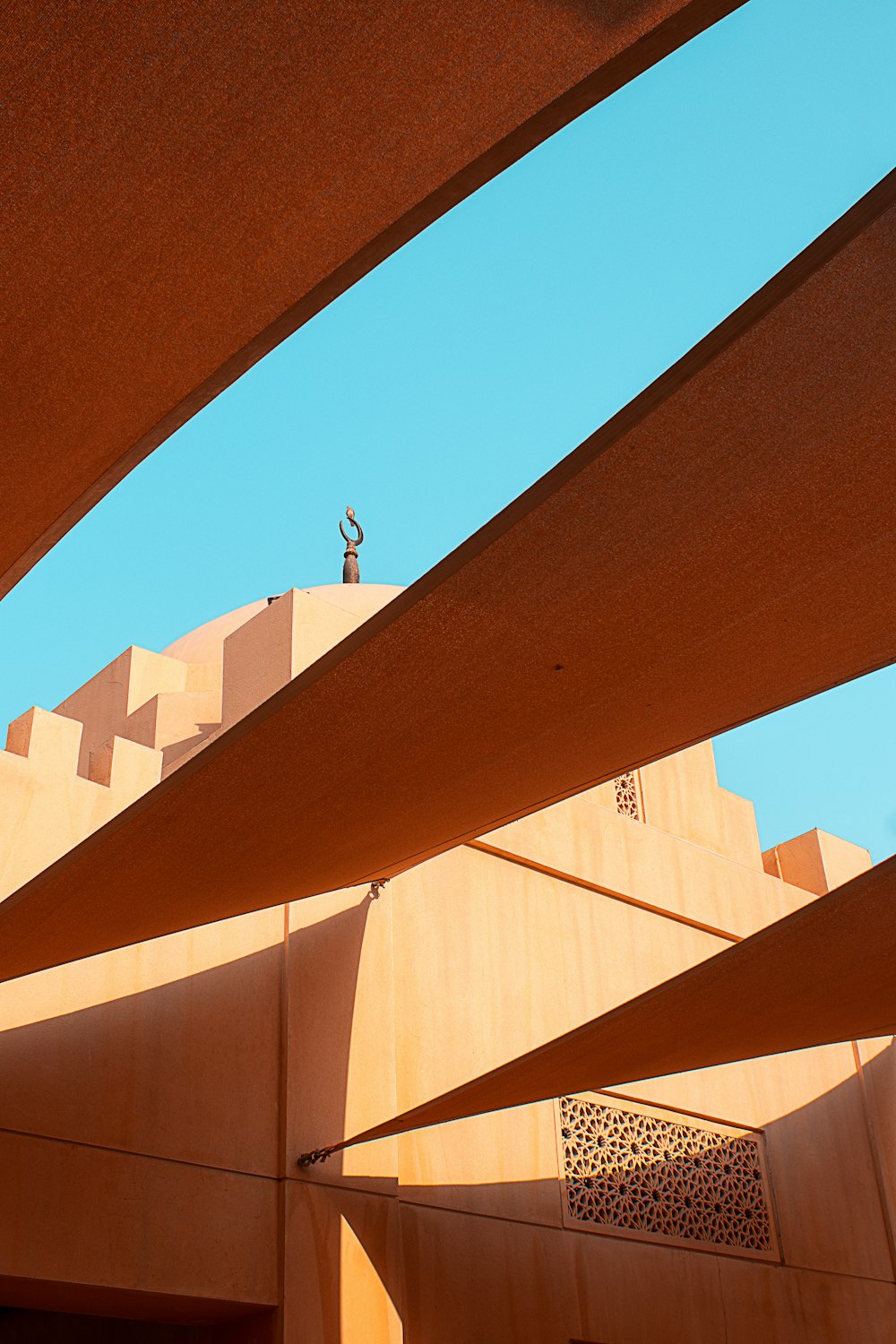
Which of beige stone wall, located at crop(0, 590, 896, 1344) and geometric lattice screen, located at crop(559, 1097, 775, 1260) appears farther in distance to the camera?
geometric lattice screen, located at crop(559, 1097, 775, 1260)

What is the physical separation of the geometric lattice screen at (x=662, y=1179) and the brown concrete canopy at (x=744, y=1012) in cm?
172

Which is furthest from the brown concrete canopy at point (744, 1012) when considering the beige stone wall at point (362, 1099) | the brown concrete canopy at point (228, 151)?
the brown concrete canopy at point (228, 151)

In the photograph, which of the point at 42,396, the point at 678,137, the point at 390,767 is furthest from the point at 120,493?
the point at 678,137

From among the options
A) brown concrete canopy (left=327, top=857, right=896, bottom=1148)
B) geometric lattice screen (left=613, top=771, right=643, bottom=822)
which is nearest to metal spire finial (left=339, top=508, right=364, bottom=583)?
geometric lattice screen (left=613, top=771, right=643, bottom=822)

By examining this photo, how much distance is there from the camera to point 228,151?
217 cm

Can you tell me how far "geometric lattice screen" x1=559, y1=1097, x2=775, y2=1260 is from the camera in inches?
253

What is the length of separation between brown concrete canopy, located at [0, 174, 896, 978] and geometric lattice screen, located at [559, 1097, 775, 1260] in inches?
116

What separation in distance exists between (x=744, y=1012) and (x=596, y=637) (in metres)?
1.90

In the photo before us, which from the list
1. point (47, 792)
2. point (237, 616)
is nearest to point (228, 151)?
point (47, 792)

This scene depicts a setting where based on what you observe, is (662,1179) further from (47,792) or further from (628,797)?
(47,792)

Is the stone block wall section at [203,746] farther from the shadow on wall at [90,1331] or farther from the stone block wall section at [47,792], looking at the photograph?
the shadow on wall at [90,1331]

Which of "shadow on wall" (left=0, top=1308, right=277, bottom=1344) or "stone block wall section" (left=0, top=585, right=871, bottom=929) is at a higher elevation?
"stone block wall section" (left=0, top=585, right=871, bottom=929)

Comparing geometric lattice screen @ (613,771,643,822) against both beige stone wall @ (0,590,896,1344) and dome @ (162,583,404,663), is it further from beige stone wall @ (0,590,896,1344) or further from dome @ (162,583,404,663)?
dome @ (162,583,404,663)

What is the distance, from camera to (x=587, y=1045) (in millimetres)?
4270
